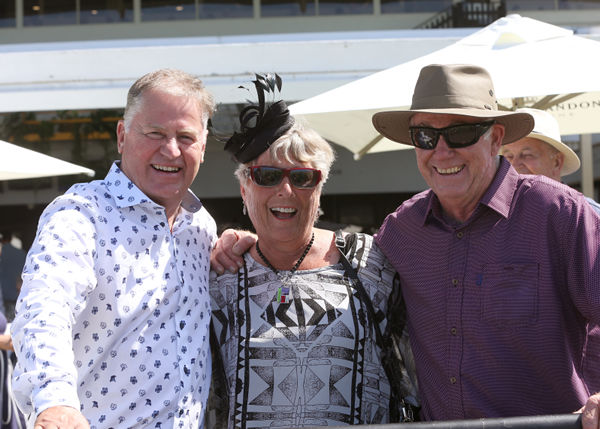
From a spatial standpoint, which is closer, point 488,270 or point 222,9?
point 488,270

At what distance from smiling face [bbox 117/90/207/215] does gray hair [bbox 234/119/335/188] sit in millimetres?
391

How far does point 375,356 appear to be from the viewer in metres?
2.79

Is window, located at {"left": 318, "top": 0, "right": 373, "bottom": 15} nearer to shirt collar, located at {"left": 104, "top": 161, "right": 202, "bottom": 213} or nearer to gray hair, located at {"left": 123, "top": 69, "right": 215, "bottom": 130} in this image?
gray hair, located at {"left": 123, "top": 69, "right": 215, "bottom": 130}

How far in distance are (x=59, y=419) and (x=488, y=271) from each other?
4.91 feet

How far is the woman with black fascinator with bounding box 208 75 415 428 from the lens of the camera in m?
2.69

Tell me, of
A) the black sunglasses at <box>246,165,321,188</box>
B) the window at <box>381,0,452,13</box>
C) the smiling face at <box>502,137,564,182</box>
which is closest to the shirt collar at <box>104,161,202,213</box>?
the black sunglasses at <box>246,165,321,188</box>

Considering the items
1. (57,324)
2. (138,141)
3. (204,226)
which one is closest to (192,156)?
(138,141)

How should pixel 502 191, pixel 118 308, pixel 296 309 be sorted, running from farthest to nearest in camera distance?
pixel 296 309 → pixel 502 191 → pixel 118 308

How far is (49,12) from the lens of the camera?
53.4 feet

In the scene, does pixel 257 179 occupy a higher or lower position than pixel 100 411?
higher

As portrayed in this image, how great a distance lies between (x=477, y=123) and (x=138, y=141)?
123cm

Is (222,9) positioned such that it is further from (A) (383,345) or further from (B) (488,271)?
(B) (488,271)

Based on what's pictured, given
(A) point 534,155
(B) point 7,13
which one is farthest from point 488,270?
(B) point 7,13

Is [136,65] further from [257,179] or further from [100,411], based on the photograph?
[100,411]
